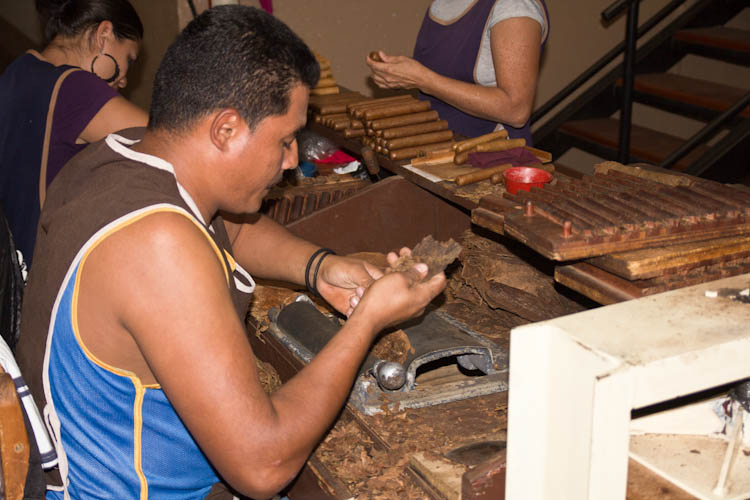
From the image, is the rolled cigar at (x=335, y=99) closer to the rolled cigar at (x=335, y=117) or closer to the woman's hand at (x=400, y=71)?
the rolled cigar at (x=335, y=117)

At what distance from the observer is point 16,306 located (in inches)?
76.7

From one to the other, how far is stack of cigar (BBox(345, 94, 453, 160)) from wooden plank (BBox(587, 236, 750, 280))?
51.1 inches

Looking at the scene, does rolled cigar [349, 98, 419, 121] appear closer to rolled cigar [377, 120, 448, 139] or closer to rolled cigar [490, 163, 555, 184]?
rolled cigar [377, 120, 448, 139]

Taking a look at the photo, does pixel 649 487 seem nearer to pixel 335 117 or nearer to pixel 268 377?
pixel 268 377

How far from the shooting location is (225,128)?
1.42 metres

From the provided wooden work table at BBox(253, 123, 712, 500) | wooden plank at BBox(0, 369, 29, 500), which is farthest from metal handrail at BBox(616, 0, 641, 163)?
wooden plank at BBox(0, 369, 29, 500)

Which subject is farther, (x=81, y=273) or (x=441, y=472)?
(x=441, y=472)

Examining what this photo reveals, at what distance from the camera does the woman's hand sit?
120 inches

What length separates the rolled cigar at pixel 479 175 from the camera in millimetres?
2215

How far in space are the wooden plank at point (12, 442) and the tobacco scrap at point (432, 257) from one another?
34.6 inches

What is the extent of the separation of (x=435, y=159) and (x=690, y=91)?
3677 mm

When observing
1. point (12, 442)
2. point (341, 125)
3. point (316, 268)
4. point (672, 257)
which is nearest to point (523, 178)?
point (316, 268)

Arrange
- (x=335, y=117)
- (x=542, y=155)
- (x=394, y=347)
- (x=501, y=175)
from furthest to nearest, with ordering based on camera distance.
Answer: (x=335, y=117) → (x=542, y=155) → (x=501, y=175) → (x=394, y=347)

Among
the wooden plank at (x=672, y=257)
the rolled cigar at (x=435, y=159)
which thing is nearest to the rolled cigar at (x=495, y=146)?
the rolled cigar at (x=435, y=159)
